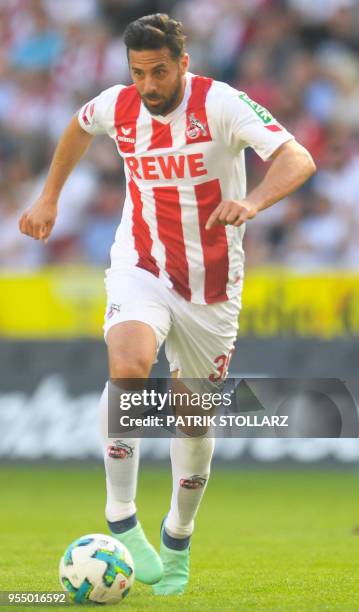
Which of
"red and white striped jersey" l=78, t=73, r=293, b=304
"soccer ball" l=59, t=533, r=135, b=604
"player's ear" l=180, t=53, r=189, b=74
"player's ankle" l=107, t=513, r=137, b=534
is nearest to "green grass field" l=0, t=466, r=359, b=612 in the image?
"soccer ball" l=59, t=533, r=135, b=604

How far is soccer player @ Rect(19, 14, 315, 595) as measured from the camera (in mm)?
5625

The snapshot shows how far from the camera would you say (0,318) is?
12.9 metres

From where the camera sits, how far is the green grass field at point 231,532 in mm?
5676

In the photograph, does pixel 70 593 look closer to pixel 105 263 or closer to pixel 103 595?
pixel 103 595

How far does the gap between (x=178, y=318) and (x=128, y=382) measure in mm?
574

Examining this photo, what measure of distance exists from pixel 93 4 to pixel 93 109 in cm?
1059

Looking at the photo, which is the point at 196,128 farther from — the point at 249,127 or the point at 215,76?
the point at 215,76

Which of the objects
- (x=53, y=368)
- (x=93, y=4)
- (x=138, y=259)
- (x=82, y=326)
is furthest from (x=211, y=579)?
(x=93, y=4)

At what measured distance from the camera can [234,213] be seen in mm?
4984

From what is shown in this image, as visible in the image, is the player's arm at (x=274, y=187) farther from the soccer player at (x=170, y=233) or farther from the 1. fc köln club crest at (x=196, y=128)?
the 1. fc köln club crest at (x=196, y=128)

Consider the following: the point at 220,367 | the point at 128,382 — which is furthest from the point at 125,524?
the point at 220,367

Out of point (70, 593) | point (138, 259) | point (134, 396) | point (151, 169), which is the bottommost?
point (70, 593)

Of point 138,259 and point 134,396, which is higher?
point 138,259

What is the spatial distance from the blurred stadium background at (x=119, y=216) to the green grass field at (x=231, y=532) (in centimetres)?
44
